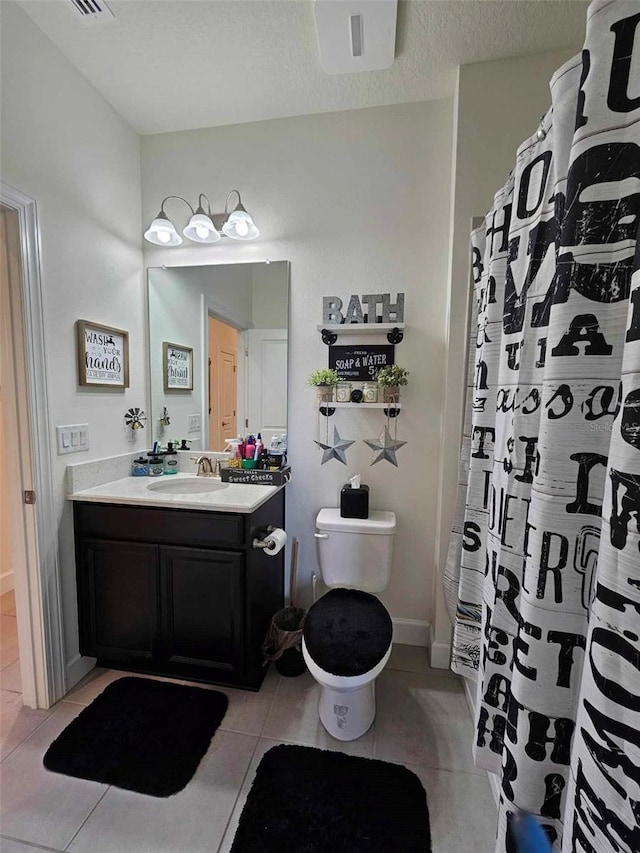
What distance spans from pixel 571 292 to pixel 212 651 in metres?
1.86

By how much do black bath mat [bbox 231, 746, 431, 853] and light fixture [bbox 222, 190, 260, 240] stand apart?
232cm

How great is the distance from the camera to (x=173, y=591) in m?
1.64

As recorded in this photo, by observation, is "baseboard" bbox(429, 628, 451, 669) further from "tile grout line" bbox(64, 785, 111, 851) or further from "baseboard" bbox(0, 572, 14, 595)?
"baseboard" bbox(0, 572, 14, 595)

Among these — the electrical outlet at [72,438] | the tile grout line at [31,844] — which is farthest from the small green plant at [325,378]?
the tile grout line at [31,844]

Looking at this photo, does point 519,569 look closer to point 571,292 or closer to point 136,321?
point 571,292

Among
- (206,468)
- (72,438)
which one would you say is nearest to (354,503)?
(206,468)

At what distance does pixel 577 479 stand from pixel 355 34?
1.85 metres

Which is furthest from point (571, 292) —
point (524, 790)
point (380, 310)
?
point (380, 310)

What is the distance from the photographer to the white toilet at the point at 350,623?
4.42ft

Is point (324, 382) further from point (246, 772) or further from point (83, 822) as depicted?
point (83, 822)

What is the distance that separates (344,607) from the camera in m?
1.61

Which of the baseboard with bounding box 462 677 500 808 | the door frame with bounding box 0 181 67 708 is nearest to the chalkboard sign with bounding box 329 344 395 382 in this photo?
the door frame with bounding box 0 181 67 708

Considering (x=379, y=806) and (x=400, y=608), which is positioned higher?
(x=400, y=608)

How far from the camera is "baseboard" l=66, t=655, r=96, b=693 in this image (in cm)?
170
